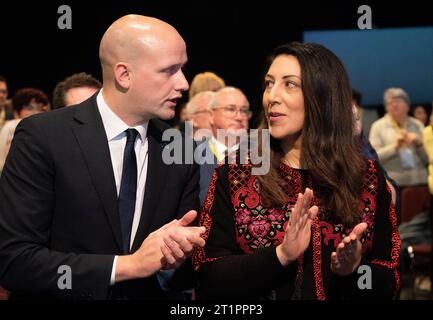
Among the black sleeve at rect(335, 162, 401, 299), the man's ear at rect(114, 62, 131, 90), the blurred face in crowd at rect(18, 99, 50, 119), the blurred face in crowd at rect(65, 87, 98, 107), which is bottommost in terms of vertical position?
the black sleeve at rect(335, 162, 401, 299)

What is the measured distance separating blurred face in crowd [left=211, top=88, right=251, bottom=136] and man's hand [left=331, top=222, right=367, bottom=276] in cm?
293

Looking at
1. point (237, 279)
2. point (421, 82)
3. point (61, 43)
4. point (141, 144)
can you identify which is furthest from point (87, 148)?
point (421, 82)

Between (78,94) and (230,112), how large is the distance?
6.35 ft

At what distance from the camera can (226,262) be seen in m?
2.54

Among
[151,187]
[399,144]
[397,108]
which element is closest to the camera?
[151,187]

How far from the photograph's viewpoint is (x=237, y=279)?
8.21ft

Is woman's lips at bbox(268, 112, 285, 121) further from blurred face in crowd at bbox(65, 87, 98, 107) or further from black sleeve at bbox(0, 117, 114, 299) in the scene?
blurred face in crowd at bbox(65, 87, 98, 107)

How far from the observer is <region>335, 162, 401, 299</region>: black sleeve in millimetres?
2627

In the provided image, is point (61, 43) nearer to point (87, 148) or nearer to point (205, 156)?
point (205, 156)

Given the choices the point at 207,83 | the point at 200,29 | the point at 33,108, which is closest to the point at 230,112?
the point at 207,83

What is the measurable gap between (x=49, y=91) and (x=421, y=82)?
4.48 meters

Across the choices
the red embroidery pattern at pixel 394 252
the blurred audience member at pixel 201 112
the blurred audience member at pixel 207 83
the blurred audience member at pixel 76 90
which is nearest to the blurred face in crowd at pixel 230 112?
the blurred audience member at pixel 201 112

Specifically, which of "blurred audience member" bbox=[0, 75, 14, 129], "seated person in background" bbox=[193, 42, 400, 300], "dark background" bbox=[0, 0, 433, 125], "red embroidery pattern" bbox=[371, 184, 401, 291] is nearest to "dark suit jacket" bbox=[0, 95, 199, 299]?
"seated person in background" bbox=[193, 42, 400, 300]

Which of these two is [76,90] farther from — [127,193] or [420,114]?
[420,114]
